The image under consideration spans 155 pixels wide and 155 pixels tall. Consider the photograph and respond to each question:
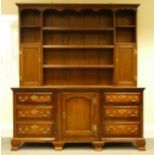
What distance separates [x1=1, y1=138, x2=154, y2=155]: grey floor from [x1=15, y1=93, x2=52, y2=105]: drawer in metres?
0.65

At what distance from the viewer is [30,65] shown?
4422mm

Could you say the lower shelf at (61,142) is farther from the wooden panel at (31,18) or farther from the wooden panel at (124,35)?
the wooden panel at (31,18)

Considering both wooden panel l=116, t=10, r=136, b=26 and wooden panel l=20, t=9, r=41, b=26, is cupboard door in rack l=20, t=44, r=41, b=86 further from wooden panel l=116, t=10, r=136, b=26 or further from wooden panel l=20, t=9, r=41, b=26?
wooden panel l=116, t=10, r=136, b=26

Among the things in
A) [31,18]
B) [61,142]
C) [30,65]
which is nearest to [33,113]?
A: [61,142]

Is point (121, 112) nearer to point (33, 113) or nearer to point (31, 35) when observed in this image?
point (33, 113)

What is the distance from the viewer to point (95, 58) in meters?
4.66

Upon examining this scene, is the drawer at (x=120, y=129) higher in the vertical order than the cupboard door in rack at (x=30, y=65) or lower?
lower

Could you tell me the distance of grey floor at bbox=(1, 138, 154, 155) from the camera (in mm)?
4020

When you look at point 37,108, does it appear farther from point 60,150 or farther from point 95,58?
point 95,58

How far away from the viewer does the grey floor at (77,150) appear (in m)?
4.02

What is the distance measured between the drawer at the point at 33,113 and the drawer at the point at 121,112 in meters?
0.77

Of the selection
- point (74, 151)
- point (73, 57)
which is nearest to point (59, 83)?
point (73, 57)

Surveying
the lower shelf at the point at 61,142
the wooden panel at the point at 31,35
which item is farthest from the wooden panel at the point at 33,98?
the wooden panel at the point at 31,35

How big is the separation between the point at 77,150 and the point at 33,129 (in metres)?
0.66
